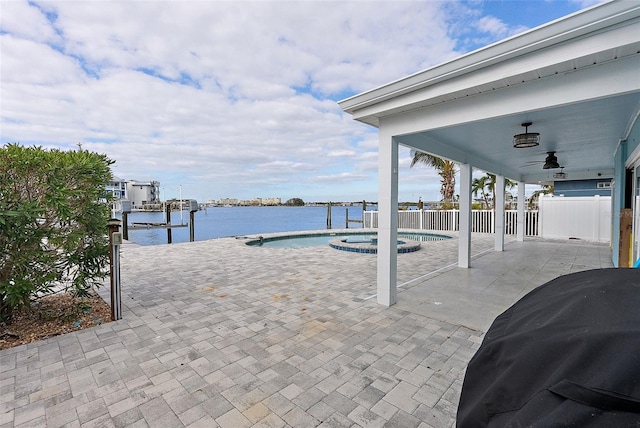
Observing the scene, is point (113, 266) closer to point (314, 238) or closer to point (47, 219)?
point (47, 219)

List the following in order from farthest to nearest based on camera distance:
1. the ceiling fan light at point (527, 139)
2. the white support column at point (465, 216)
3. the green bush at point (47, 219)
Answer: the white support column at point (465, 216)
the ceiling fan light at point (527, 139)
the green bush at point (47, 219)

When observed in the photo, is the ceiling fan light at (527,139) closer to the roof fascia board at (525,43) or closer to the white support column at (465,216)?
the roof fascia board at (525,43)

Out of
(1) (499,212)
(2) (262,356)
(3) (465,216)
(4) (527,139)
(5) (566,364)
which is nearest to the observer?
(5) (566,364)

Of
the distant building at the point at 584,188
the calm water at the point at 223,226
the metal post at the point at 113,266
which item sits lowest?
the calm water at the point at 223,226

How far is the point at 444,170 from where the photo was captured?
2127cm

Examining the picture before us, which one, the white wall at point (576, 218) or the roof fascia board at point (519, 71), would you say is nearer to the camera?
the roof fascia board at point (519, 71)

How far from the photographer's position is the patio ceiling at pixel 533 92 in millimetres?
2511

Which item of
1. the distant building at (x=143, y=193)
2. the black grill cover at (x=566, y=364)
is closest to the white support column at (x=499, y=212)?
the black grill cover at (x=566, y=364)

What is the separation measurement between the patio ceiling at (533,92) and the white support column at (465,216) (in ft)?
3.94

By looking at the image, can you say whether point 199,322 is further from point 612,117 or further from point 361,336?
point 612,117

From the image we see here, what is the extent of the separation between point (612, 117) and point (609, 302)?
4912 mm

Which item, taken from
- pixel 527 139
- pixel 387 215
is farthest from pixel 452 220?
pixel 387 215

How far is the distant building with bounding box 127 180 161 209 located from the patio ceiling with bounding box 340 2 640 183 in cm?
4784

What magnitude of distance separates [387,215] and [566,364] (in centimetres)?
368
